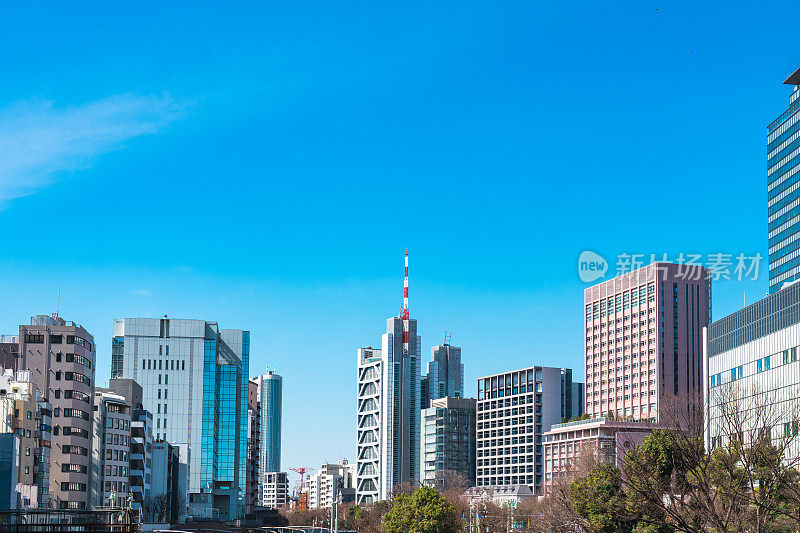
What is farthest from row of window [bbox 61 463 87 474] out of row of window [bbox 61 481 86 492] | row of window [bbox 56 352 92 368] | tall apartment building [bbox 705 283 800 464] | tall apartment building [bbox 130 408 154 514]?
tall apartment building [bbox 705 283 800 464]

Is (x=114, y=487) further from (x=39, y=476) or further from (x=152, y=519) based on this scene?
(x=39, y=476)

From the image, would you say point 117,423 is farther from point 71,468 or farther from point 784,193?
point 784,193

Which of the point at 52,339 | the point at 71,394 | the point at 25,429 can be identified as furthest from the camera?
the point at 52,339

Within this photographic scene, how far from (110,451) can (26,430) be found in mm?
40922

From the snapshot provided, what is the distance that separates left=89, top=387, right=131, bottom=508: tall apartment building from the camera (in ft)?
448

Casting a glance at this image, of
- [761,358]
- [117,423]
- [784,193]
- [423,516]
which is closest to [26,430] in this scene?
[117,423]

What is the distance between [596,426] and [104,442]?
8849 centimetres

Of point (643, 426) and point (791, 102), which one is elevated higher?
point (791, 102)

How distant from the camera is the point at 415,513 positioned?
98812mm

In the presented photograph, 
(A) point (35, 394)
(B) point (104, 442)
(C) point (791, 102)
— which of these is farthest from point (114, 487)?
(C) point (791, 102)

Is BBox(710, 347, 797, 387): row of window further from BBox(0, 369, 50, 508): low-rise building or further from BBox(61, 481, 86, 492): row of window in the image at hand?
BBox(61, 481, 86, 492): row of window

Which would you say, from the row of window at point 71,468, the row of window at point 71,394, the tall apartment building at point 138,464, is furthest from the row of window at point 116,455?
the row of window at point 71,394

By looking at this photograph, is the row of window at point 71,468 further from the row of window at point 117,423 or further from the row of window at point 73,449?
the row of window at point 117,423

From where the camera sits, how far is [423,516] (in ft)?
323
